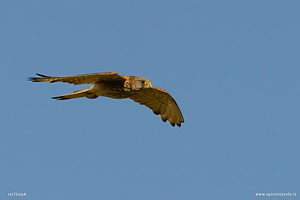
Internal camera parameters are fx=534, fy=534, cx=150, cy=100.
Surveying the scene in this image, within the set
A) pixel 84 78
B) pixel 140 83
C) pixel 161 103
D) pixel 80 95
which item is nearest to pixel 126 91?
pixel 140 83

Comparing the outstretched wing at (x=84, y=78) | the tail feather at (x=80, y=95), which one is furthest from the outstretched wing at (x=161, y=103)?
the outstretched wing at (x=84, y=78)

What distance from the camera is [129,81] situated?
14.0 meters

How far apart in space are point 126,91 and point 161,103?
2269mm

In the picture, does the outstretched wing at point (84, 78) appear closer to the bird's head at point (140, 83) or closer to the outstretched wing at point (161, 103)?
the bird's head at point (140, 83)

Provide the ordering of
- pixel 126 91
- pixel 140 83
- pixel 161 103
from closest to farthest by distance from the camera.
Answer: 1. pixel 140 83
2. pixel 126 91
3. pixel 161 103

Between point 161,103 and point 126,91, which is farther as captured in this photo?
point 161,103

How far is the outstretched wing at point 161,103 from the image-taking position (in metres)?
15.6

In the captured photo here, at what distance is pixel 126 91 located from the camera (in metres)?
14.2

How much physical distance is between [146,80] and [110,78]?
1.02 meters

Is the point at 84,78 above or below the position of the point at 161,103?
below

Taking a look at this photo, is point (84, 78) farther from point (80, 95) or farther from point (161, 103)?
point (161, 103)

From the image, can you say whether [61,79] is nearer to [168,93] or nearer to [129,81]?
[129,81]

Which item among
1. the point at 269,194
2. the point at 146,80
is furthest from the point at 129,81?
the point at 269,194

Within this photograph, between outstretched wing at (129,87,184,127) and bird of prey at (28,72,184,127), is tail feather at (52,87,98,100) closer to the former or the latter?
bird of prey at (28,72,184,127)
